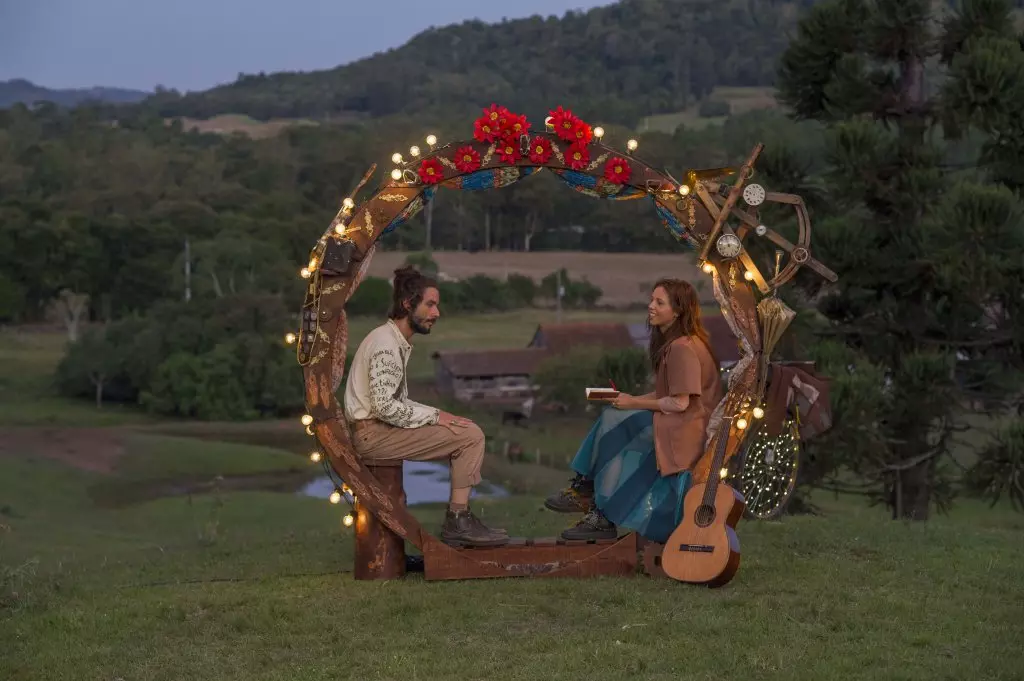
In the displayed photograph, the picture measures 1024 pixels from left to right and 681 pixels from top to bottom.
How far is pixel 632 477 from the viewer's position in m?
8.48

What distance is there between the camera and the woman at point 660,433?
8320 millimetres

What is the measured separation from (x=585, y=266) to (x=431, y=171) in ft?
216

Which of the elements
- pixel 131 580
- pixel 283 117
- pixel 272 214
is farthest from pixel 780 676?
pixel 283 117

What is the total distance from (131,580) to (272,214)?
58.9 metres

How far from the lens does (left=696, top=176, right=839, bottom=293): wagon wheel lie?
826 cm

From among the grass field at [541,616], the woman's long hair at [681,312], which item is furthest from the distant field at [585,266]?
the woman's long hair at [681,312]

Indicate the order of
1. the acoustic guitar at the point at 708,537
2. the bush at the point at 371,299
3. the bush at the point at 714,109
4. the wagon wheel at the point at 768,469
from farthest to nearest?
the bush at the point at 714,109, the bush at the point at 371,299, the wagon wheel at the point at 768,469, the acoustic guitar at the point at 708,537

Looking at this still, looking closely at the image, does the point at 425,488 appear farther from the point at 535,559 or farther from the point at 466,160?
the point at 466,160

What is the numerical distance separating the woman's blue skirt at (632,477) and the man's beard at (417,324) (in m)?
1.26

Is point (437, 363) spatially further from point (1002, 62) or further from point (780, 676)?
point (780, 676)

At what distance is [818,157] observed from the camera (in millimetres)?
18906

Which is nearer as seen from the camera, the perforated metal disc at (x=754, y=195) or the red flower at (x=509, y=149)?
the perforated metal disc at (x=754, y=195)

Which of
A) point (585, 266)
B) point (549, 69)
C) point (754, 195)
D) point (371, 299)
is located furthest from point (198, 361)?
point (549, 69)

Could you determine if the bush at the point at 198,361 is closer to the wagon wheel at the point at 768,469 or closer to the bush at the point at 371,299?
the bush at the point at 371,299
